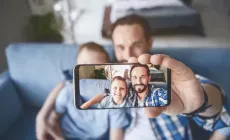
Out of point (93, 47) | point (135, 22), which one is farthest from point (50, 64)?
point (135, 22)

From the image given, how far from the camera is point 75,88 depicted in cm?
61

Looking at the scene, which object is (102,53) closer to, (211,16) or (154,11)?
(154,11)

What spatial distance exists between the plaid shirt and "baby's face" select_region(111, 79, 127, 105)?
109 mm

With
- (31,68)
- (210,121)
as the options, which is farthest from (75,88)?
(210,121)

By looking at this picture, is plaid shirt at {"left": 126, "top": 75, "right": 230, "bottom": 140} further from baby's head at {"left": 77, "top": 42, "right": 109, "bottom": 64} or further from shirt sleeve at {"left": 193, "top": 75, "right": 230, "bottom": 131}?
baby's head at {"left": 77, "top": 42, "right": 109, "bottom": 64}

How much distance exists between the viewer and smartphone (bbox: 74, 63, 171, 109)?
589mm

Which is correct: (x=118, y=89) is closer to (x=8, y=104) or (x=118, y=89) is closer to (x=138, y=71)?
(x=138, y=71)

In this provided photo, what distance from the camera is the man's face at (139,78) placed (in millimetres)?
586

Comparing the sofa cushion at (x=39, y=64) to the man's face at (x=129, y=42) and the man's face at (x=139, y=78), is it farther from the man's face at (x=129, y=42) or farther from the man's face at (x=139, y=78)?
the man's face at (x=139, y=78)

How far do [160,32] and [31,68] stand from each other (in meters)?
0.36

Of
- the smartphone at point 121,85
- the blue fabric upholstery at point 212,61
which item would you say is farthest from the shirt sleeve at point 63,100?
the blue fabric upholstery at point 212,61

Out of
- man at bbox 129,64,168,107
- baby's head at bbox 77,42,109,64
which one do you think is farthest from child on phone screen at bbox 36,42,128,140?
man at bbox 129,64,168,107

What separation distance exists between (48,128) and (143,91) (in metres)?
0.29

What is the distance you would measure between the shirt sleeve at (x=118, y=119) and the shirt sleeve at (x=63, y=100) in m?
0.12
